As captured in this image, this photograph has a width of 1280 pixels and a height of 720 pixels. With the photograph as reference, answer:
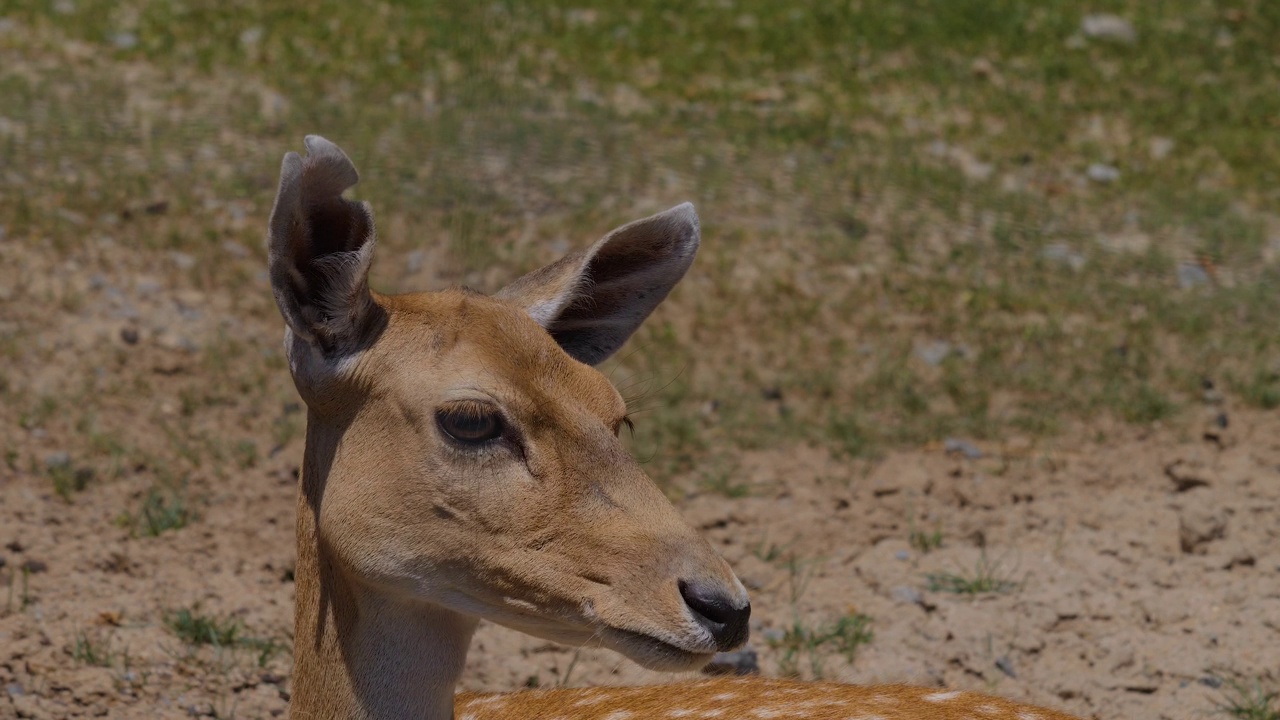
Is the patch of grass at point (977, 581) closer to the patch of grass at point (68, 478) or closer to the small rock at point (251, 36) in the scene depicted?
the patch of grass at point (68, 478)

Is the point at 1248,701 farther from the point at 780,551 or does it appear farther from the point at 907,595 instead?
the point at 780,551

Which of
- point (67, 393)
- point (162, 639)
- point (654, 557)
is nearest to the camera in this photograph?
point (654, 557)

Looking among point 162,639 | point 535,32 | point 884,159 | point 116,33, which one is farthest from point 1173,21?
point 162,639

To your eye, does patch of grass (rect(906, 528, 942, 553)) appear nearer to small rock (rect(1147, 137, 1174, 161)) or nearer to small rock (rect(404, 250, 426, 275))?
small rock (rect(404, 250, 426, 275))

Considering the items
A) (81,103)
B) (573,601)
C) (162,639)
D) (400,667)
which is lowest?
(162,639)

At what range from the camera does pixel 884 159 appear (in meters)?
9.66

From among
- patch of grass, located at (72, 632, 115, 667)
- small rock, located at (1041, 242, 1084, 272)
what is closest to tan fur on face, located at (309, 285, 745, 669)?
patch of grass, located at (72, 632, 115, 667)

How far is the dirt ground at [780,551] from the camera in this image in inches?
186

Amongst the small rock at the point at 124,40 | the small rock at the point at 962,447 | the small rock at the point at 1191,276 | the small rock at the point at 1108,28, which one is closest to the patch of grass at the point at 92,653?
the small rock at the point at 962,447

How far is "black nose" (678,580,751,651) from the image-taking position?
2.95 m

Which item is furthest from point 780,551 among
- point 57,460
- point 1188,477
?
point 57,460

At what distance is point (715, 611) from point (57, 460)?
3.82 m

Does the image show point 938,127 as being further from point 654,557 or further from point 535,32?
point 654,557

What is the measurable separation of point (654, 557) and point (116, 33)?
27.9ft
